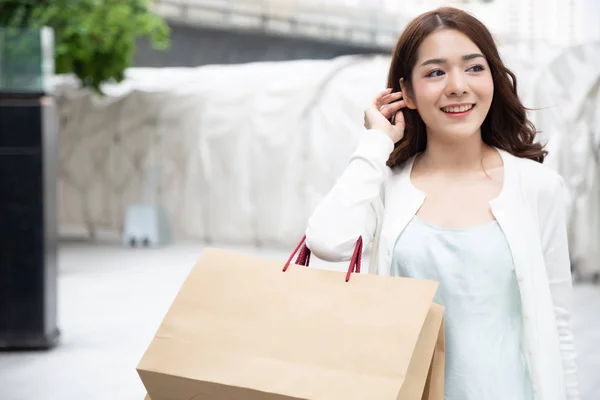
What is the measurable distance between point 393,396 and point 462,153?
92cm

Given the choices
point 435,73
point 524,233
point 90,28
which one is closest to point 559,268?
point 524,233

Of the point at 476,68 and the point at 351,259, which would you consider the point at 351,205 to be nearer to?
the point at 351,259

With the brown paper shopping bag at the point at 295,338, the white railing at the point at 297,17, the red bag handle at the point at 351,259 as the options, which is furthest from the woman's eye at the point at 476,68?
the white railing at the point at 297,17

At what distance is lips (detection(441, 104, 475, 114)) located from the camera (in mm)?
2070

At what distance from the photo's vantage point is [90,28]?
40.2ft

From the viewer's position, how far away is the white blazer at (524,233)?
195 cm

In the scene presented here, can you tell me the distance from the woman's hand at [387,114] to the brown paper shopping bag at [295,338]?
65 cm

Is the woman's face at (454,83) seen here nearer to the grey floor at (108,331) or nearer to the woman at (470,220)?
the woman at (470,220)

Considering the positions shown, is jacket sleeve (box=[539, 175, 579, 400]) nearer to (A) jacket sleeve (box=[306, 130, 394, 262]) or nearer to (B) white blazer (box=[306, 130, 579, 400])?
(B) white blazer (box=[306, 130, 579, 400])

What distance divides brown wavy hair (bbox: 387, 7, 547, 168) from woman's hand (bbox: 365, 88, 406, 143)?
4 cm

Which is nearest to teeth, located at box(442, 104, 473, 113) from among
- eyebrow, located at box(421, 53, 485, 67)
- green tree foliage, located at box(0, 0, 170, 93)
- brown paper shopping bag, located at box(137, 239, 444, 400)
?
eyebrow, located at box(421, 53, 485, 67)

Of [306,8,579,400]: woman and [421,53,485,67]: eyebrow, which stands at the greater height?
[421,53,485,67]: eyebrow

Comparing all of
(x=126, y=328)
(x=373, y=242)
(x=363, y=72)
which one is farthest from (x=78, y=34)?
(x=373, y=242)

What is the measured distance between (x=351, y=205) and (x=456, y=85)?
15.6 inches
